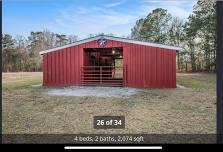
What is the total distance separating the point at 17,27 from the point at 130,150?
52.0 inches

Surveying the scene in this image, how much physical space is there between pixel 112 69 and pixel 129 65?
1.64 m

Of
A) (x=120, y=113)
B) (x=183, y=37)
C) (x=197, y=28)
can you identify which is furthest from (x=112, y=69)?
(x=120, y=113)

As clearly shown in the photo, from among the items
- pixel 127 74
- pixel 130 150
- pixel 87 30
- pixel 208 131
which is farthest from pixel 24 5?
pixel 127 74

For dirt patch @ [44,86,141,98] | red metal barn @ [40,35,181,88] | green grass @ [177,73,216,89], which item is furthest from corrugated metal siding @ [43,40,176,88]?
dirt patch @ [44,86,141,98]

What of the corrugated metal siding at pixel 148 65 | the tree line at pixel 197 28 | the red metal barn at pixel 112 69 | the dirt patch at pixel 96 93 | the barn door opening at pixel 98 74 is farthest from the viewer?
the barn door opening at pixel 98 74

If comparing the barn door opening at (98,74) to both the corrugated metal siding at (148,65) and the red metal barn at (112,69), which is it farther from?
the corrugated metal siding at (148,65)

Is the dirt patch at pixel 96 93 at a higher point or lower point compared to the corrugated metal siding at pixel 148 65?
lower

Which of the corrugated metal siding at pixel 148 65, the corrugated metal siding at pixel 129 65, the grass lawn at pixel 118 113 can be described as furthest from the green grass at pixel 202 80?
the corrugated metal siding at pixel 129 65

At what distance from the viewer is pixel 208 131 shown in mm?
1976

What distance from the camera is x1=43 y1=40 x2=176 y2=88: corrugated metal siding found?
905cm

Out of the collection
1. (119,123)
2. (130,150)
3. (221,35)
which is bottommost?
(130,150)

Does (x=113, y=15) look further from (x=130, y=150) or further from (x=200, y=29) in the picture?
(x=200, y=29)

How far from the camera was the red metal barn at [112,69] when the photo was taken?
30.0ft

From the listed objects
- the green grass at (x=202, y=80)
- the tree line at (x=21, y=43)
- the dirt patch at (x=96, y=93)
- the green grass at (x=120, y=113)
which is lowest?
the dirt patch at (x=96, y=93)
